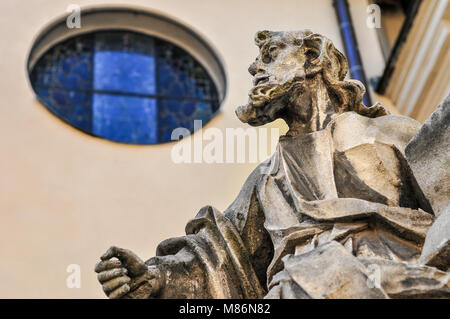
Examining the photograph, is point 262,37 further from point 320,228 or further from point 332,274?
point 332,274

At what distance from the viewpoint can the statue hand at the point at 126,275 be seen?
2.84 meters

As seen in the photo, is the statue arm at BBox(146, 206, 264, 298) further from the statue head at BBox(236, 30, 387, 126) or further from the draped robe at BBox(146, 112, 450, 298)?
the statue head at BBox(236, 30, 387, 126)

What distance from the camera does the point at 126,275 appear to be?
114 inches

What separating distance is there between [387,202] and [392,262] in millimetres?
445

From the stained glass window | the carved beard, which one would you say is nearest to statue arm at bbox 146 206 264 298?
the carved beard

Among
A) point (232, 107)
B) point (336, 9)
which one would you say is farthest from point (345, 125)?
point (336, 9)

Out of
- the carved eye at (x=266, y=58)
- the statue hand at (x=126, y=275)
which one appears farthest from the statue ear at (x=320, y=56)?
the statue hand at (x=126, y=275)

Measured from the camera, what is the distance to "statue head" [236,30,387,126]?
329 centimetres

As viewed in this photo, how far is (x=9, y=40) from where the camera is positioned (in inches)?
299

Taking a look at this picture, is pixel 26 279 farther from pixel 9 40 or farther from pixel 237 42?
pixel 237 42

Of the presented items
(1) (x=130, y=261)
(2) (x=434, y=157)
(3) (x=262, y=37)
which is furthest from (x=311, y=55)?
(1) (x=130, y=261)

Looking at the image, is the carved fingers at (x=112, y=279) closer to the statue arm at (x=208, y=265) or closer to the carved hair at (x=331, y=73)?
the statue arm at (x=208, y=265)

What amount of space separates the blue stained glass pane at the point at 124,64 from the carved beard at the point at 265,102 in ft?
15.5

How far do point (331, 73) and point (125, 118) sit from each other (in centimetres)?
451
